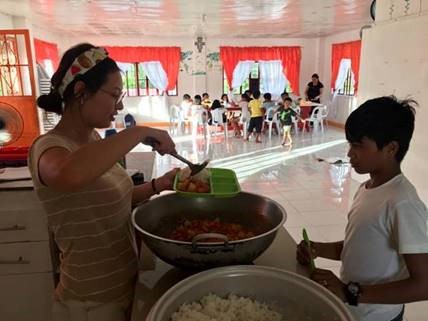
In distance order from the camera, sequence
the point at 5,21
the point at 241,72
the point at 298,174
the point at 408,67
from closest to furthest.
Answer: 1. the point at 408,67
2. the point at 298,174
3. the point at 5,21
4. the point at 241,72

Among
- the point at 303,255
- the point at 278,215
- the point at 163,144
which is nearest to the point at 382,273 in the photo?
the point at 303,255

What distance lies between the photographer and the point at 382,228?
0.94 metres

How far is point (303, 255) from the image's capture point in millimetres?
1040

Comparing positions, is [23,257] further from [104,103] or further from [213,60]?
[213,60]

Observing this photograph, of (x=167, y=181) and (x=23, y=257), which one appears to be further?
(x=23, y=257)

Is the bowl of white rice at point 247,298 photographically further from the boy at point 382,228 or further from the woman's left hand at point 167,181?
the woman's left hand at point 167,181

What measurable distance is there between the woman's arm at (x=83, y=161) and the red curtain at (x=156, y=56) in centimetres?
916

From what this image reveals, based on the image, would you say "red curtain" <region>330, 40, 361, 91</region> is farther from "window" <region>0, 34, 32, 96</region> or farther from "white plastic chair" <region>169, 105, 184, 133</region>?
"window" <region>0, 34, 32, 96</region>

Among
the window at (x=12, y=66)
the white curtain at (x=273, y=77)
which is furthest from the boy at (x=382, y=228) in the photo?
the white curtain at (x=273, y=77)

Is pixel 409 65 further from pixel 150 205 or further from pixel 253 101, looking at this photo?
pixel 253 101

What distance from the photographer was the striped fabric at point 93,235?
97cm

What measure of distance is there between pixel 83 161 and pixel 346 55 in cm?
918

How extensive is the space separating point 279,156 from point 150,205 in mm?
5432

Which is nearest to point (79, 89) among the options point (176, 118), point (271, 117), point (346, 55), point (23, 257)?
point (23, 257)
